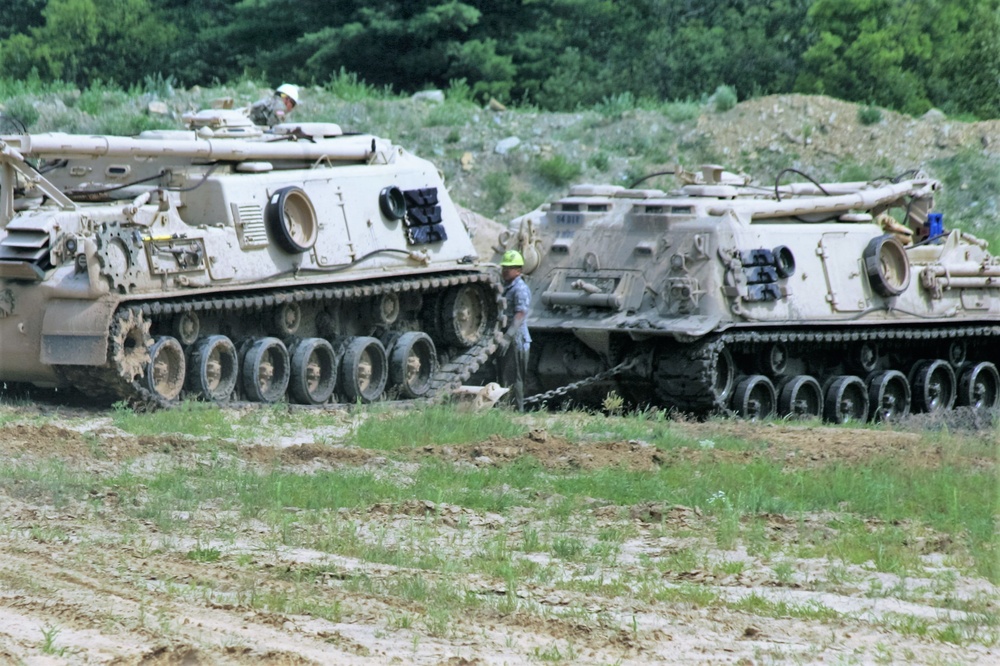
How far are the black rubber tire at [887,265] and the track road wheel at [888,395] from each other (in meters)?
0.95

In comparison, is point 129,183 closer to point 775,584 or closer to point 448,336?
point 448,336

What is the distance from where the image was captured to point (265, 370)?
1469 cm

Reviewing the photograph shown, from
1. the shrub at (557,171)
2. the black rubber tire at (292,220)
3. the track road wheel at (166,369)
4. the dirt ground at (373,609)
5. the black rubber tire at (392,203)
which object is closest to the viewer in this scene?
the dirt ground at (373,609)

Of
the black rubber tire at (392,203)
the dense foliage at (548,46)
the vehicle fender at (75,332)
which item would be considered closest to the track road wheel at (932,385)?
the black rubber tire at (392,203)

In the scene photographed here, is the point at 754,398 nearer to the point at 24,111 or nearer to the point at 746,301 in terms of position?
the point at 746,301

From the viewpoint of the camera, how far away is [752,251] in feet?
53.6

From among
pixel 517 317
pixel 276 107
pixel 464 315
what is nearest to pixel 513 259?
pixel 517 317

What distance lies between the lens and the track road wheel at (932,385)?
18219 mm

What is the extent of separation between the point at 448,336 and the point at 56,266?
16.7 feet

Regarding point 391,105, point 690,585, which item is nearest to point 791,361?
point 690,585

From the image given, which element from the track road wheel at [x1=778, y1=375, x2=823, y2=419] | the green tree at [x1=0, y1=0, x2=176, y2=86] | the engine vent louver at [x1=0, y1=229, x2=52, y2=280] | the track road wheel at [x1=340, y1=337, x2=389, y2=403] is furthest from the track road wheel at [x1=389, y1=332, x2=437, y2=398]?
the green tree at [x1=0, y1=0, x2=176, y2=86]

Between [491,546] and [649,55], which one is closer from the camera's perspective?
[491,546]

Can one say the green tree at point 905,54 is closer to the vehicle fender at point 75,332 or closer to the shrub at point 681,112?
the shrub at point 681,112

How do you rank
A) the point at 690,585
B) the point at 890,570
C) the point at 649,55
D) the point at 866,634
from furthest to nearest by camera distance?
the point at 649,55 → the point at 890,570 → the point at 690,585 → the point at 866,634
